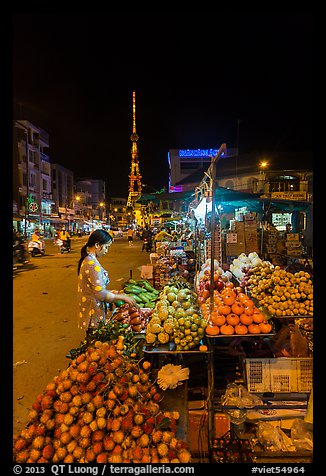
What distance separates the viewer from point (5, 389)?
8.59ft

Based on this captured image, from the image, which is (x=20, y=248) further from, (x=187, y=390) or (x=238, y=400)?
(x=238, y=400)

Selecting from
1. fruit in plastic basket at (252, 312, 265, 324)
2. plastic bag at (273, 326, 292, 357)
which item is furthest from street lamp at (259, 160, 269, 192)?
fruit in plastic basket at (252, 312, 265, 324)

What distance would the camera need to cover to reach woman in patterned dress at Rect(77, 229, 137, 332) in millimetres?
3475

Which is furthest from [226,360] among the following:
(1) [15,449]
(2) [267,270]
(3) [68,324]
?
(3) [68,324]

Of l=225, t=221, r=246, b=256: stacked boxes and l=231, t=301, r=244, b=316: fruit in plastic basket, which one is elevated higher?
l=225, t=221, r=246, b=256: stacked boxes

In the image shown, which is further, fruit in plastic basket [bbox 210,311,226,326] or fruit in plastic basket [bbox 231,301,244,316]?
fruit in plastic basket [bbox 231,301,244,316]

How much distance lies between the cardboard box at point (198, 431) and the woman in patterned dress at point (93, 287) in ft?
4.72

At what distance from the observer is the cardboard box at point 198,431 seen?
2.84 m

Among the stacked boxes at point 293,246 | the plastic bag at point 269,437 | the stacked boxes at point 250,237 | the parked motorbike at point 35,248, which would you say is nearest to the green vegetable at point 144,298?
the plastic bag at point 269,437

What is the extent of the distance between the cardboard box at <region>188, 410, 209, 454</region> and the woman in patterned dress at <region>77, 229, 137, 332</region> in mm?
1439

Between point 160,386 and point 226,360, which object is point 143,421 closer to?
point 160,386

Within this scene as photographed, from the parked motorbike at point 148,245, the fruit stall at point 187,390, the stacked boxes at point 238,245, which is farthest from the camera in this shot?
the parked motorbike at point 148,245

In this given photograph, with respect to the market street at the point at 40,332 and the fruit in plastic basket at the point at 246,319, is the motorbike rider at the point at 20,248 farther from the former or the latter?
the fruit in plastic basket at the point at 246,319

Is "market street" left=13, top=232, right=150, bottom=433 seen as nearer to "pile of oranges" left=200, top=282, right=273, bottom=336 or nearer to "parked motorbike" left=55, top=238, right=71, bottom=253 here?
"pile of oranges" left=200, top=282, right=273, bottom=336
